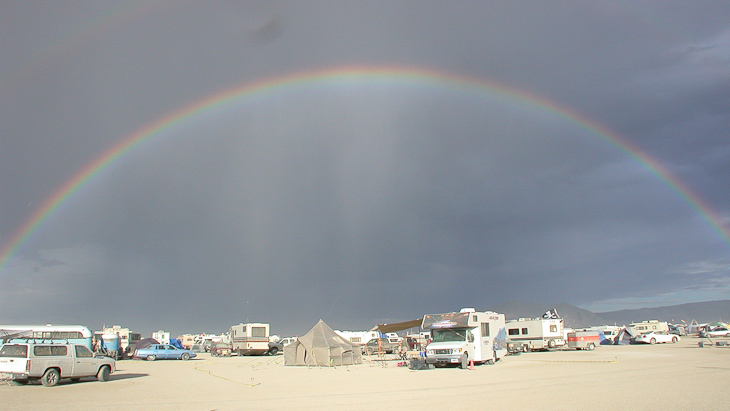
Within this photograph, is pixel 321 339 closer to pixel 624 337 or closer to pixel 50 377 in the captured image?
pixel 50 377

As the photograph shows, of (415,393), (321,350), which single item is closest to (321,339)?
(321,350)

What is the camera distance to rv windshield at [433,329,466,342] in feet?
98.6

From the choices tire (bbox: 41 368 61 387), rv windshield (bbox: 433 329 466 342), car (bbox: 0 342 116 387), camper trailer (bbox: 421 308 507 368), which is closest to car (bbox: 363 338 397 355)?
camper trailer (bbox: 421 308 507 368)

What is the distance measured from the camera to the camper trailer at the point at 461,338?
28.9 meters

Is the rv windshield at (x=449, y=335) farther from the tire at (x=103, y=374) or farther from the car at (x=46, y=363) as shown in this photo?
the car at (x=46, y=363)

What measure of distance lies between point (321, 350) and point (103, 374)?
15086mm

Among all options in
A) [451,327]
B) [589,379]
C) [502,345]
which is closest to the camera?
[589,379]

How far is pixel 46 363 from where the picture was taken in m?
21.1

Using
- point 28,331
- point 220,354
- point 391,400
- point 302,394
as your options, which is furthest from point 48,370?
point 220,354

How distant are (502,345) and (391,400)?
22220mm

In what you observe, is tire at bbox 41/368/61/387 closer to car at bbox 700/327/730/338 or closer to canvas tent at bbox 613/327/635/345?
canvas tent at bbox 613/327/635/345

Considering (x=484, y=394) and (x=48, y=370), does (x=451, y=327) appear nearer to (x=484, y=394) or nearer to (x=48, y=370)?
(x=484, y=394)

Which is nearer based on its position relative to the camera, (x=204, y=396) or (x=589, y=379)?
(x=204, y=396)

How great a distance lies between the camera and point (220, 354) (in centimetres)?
5906
